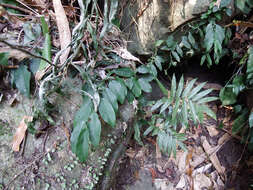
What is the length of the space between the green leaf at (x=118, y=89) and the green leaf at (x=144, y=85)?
0.49ft

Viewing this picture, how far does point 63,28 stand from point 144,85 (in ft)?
1.57

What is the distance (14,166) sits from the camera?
0.76 m

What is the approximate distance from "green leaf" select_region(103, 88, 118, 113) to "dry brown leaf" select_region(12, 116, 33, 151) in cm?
36

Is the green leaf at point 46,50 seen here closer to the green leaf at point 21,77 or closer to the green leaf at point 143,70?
the green leaf at point 21,77

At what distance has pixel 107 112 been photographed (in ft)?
2.39

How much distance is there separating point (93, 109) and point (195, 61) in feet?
3.68

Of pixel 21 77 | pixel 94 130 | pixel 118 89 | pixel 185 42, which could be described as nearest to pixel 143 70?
pixel 118 89

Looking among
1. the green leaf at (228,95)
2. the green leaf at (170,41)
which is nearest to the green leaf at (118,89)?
the green leaf at (170,41)

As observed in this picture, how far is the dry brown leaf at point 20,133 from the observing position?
2.54ft

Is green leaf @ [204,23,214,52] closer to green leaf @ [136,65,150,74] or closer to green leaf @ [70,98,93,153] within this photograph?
green leaf @ [136,65,150,74]

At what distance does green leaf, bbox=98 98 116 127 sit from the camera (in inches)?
28.5

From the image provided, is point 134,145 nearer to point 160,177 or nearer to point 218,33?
point 160,177

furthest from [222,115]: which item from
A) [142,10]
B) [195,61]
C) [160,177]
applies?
[142,10]

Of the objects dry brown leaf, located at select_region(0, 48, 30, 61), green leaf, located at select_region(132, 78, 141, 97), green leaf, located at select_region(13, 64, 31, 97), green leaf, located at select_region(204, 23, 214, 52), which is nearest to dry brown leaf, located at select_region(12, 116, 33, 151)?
green leaf, located at select_region(13, 64, 31, 97)
